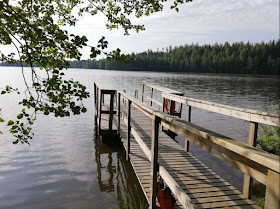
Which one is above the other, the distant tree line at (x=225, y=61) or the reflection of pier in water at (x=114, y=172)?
the distant tree line at (x=225, y=61)

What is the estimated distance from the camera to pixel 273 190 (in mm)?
1412

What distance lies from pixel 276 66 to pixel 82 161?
116 metres

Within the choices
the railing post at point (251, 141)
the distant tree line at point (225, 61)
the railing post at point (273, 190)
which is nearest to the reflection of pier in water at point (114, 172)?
the railing post at point (251, 141)

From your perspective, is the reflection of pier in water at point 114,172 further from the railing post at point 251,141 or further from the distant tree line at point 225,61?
the distant tree line at point 225,61

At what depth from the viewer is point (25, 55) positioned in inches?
90.2

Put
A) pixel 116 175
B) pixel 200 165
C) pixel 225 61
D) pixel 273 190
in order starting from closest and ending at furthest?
pixel 273 190, pixel 200 165, pixel 116 175, pixel 225 61

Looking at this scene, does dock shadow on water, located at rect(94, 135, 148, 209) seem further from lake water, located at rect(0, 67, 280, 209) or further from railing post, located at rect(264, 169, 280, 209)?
railing post, located at rect(264, 169, 280, 209)

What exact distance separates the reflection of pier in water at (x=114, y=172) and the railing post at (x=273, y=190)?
400cm

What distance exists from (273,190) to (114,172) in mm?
6205

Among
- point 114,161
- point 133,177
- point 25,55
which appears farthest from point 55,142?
point 25,55

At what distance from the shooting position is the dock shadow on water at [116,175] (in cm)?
567

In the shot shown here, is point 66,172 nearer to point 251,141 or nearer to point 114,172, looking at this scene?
point 114,172

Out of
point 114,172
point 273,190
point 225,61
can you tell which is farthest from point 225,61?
point 273,190

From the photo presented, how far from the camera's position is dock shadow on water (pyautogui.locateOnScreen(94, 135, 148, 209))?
5668 mm
